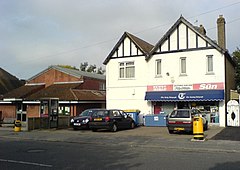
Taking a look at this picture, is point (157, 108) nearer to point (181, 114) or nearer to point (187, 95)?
point (187, 95)

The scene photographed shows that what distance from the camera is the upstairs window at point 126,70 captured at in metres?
30.0

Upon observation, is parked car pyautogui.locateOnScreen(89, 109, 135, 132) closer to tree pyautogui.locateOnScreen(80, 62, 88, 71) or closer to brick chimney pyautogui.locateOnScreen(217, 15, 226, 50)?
brick chimney pyautogui.locateOnScreen(217, 15, 226, 50)

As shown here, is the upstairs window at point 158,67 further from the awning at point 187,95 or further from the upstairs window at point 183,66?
the upstairs window at point 183,66

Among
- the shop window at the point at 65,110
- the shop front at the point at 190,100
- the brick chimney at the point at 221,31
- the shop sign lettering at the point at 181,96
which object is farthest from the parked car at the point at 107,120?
the brick chimney at the point at 221,31

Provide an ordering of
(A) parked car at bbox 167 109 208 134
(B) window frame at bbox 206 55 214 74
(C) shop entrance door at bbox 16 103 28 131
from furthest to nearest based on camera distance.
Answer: (C) shop entrance door at bbox 16 103 28 131 → (B) window frame at bbox 206 55 214 74 → (A) parked car at bbox 167 109 208 134

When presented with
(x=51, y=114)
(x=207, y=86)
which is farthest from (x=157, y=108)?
(x=51, y=114)

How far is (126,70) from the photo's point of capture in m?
30.3

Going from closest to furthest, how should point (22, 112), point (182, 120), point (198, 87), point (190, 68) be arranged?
point (182, 120), point (198, 87), point (190, 68), point (22, 112)

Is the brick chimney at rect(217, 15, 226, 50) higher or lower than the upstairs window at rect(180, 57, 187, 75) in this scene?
higher

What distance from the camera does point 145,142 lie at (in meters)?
16.5

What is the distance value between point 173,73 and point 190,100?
118 inches

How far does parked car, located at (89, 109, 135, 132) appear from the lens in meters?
22.3

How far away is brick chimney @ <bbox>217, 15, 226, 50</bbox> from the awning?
4550 millimetres

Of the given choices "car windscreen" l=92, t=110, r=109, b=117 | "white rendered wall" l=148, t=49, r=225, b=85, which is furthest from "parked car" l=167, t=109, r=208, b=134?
"white rendered wall" l=148, t=49, r=225, b=85
